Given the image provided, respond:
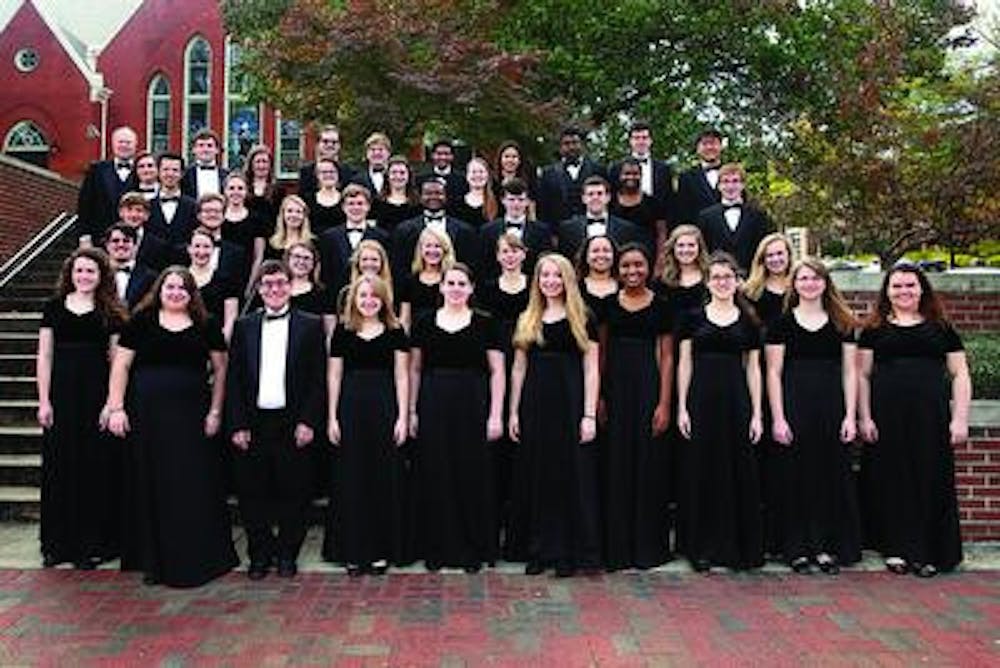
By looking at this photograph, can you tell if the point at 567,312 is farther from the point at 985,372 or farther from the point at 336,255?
the point at 985,372

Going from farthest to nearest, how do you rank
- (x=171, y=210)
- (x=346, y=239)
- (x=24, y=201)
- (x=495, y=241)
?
(x=24, y=201) → (x=171, y=210) → (x=495, y=241) → (x=346, y=239)

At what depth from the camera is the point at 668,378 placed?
7188 mm

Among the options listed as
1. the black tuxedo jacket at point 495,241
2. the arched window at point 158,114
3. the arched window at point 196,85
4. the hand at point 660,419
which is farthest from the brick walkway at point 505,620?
the arched window at point 158,114

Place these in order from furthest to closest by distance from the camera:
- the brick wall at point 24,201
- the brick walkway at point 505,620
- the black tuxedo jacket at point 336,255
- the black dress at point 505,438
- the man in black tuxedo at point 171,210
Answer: the brick wall at point 24,201
the man in black tuxedo at point 171,210
the black tuxedo jacket at point 336,255
the black dress at point 505,438
the brick walkway at point 505,620

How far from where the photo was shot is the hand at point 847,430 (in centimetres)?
704

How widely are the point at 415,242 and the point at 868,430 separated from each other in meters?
3.70

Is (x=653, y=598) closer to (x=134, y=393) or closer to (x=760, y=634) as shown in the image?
(x=760, y=634)

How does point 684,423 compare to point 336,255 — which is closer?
point 684,423

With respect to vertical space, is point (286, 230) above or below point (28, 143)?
below

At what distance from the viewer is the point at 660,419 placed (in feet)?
23.4

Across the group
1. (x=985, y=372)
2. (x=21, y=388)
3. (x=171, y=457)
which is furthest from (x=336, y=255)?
(x=985, y=372)

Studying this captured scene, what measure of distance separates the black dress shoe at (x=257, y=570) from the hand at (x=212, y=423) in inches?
35.4

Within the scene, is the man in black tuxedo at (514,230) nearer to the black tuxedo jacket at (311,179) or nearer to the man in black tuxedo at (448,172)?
A: the man in black tuxedo at (448,172)

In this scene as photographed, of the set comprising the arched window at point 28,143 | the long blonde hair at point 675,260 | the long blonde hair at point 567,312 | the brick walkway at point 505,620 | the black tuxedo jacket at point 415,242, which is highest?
the arched window at point 28,143
